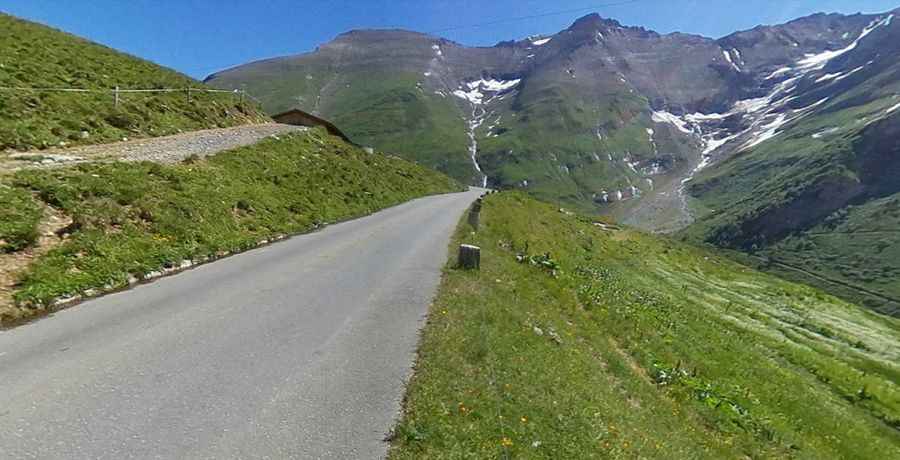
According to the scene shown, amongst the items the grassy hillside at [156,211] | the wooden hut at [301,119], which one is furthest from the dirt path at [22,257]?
the wooden hut at [301,119]

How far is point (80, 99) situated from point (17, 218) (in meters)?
17.9

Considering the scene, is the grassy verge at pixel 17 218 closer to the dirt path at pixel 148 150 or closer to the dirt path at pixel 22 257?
the dirt path at pixel 22 257

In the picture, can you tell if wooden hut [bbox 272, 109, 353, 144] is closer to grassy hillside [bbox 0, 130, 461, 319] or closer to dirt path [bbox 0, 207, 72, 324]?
grassy hillside [bbox 0, 130, 461, 319]

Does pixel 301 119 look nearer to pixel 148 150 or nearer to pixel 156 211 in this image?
pixel 148 150

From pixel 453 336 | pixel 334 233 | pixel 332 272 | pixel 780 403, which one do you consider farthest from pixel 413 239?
pixel 780 403

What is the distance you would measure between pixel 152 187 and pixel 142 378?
1355 centimetres

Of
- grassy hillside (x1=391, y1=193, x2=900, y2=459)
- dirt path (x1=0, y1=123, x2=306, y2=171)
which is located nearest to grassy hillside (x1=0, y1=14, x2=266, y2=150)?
dirt path (x1=0, y1=123, x2=306, y2=171)

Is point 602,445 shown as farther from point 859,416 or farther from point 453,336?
point 859,416

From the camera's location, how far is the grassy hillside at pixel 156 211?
1268 centimetres

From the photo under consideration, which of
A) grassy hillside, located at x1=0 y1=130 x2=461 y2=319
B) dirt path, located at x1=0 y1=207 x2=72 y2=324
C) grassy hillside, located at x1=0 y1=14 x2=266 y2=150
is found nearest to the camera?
dirt path, located at x1=0 y1=207 x2=72 y2=324

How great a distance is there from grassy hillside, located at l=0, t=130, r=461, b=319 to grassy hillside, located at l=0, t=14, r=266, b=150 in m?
5.30

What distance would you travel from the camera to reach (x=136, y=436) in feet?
21.3

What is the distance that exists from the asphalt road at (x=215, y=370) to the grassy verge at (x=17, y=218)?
3.06 metres

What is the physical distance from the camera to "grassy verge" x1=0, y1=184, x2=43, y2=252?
12.5 metres
